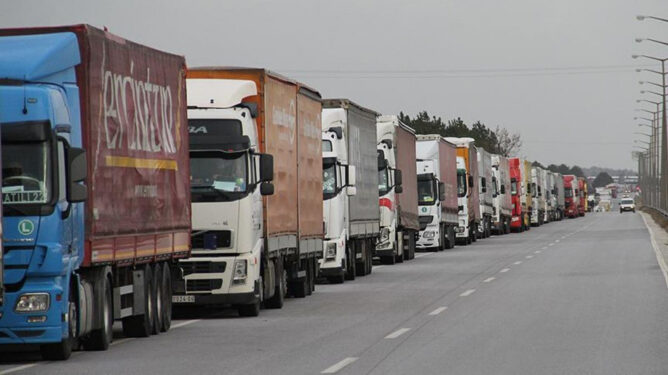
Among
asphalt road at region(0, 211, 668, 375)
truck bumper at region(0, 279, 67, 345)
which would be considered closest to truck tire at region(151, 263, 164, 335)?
asphalt road at region(0, 211, 668, 375)

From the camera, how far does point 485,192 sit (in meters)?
66.3

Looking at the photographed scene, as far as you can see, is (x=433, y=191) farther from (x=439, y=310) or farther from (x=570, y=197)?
(x=570, y=197)

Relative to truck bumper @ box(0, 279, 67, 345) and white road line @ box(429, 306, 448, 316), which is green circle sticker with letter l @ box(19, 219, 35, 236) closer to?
truck bumper @ box(0, 279, 67, 345)

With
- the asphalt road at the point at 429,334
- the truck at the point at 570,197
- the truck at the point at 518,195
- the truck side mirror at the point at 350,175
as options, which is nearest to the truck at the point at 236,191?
the asphalt road at the point at 429,334

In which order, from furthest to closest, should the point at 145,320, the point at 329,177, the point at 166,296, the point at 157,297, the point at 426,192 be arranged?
the point at 426,192
the point at 329,177
the point at 166,296
the point at 157,297
the point at 145,320

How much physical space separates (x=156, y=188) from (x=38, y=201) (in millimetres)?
3773

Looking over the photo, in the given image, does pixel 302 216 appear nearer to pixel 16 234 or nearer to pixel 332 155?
pixel 332 155

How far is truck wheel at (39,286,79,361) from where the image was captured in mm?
15562

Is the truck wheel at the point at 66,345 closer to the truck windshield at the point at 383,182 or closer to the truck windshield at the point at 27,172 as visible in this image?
the truck windshield at the point at 27,172

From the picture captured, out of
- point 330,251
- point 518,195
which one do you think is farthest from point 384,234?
point 518,195

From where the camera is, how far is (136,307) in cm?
1841

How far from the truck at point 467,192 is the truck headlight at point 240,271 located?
1441 inches

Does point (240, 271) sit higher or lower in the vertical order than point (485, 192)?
lower

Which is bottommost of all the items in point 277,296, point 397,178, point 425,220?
point 277,296
